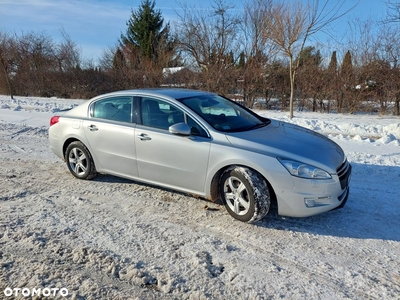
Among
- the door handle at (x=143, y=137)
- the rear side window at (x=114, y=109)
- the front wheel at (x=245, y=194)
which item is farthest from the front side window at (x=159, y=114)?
the front wheel at (x=245, y=194)

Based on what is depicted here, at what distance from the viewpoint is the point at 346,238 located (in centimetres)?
338

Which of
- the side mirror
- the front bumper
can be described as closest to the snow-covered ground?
the front bumper

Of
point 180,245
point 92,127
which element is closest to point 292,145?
point 180,245

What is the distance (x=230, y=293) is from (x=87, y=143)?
3.44m

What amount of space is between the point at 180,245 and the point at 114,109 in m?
2.57

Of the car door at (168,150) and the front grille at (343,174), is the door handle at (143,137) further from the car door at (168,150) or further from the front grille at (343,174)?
the front grille at (343,174)

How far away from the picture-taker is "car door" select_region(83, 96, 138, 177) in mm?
4508

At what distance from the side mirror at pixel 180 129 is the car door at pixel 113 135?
0.80 meters

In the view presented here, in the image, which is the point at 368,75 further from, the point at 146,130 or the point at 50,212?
the point at 50,212

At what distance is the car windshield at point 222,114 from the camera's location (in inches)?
162

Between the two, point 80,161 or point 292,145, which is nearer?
point 292,145

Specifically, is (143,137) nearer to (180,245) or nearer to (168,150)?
(168,150)

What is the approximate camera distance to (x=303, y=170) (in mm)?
3391


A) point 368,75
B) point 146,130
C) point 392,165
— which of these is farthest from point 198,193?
point 368,75
